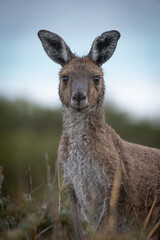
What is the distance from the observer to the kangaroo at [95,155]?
5.61m

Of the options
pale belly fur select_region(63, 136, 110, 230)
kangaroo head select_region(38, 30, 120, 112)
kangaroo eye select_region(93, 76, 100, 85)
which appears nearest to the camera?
pale belly fur select_region(63, 136, 110, 230)

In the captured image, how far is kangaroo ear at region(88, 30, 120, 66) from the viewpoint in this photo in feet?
20.6

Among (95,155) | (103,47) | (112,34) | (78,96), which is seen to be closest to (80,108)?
(78,96)

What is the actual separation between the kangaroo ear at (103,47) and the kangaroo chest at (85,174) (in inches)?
57.3

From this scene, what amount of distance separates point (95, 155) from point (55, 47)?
6.90 feet

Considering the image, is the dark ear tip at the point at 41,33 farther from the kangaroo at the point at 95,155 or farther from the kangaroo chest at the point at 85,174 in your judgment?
the kangaroo chest at the point at 85,174

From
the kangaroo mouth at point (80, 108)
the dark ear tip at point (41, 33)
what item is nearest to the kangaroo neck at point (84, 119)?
the kangaroo mouth at point (80, 108)

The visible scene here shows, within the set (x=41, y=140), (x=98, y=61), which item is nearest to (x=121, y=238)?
(x=98, y=61)

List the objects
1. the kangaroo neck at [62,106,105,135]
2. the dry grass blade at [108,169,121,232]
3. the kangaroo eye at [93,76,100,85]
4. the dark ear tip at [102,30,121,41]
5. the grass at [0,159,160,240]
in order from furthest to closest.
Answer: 1. the dark ear tip at [102,30,121,41]
2. the kangaroo eye at [93,76,100,85]
3. the kangaroo neck at [62,106,105,135]
4. the dry grass blade at [108,169,121,232]
5. the grass at [0,159,160,240]

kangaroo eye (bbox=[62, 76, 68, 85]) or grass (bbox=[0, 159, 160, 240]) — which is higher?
kangaroo eye (bbox=[62, 76, 68, 85])

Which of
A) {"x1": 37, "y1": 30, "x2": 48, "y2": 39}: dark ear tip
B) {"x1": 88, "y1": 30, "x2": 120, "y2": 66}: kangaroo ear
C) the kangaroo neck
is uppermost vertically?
{"x1": 37, "y1": 30, "x2": 48, "y2": 39}: dark ear tip

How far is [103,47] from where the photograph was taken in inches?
254

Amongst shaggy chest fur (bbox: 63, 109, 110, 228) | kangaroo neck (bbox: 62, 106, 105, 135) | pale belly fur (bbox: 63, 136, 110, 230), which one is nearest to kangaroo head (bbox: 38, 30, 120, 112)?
kangaroo neck (bbox: 62, 106, 105, 135)

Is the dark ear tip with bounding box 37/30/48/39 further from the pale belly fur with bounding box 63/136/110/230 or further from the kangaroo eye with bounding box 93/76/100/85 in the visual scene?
the pale belly fur with bounding box 63/136/110/230
